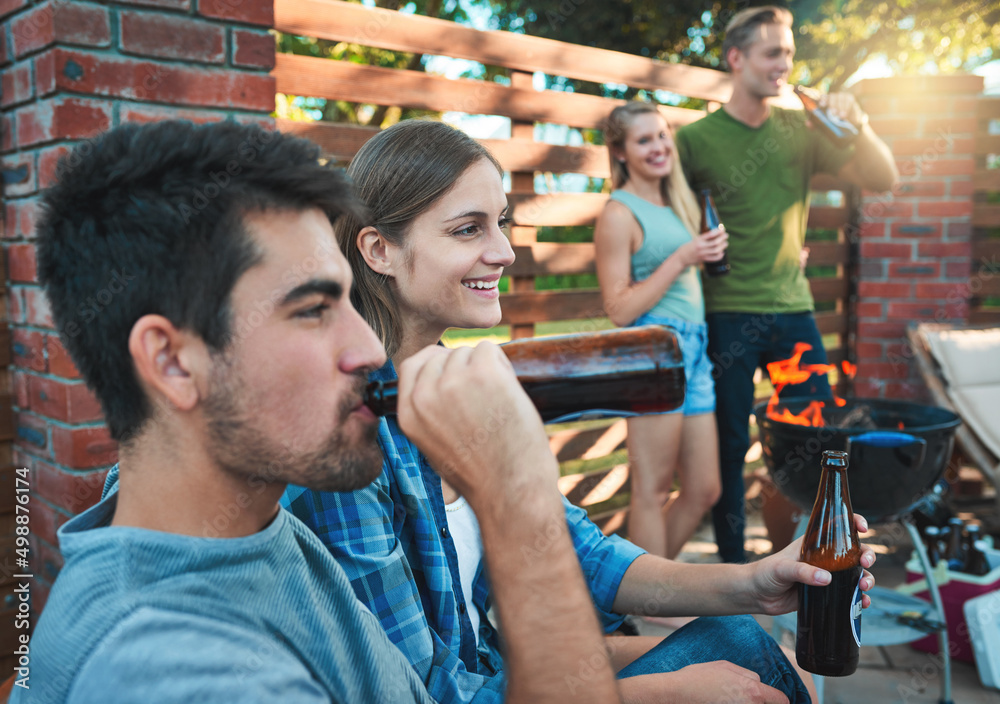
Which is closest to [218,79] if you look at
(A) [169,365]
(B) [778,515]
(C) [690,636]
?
(A) [169,365]

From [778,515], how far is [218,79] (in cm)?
317

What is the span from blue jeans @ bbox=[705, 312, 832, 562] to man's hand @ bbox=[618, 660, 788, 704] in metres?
2.22

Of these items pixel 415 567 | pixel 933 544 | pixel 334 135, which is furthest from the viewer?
pixel 933 544

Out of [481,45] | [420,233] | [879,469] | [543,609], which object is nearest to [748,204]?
[481,45]

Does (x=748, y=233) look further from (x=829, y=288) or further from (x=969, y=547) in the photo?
(x=829, y=288)

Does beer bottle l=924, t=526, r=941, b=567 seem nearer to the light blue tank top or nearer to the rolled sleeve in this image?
the light blue tank top

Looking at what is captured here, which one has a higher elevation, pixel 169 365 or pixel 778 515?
pixel 169 365

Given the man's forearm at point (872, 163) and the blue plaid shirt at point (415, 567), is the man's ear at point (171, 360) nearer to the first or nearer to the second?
the blue plaid shirt at point (415, 567)

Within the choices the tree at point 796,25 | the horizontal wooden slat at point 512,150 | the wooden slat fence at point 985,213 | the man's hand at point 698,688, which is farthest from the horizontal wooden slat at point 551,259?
the tree at point 796,25

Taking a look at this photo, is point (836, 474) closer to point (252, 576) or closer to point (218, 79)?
point (252, 576)

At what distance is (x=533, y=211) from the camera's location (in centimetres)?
346

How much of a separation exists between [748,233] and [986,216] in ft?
8.23

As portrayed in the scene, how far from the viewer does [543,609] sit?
3.17ft

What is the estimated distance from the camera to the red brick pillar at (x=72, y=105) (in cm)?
196
